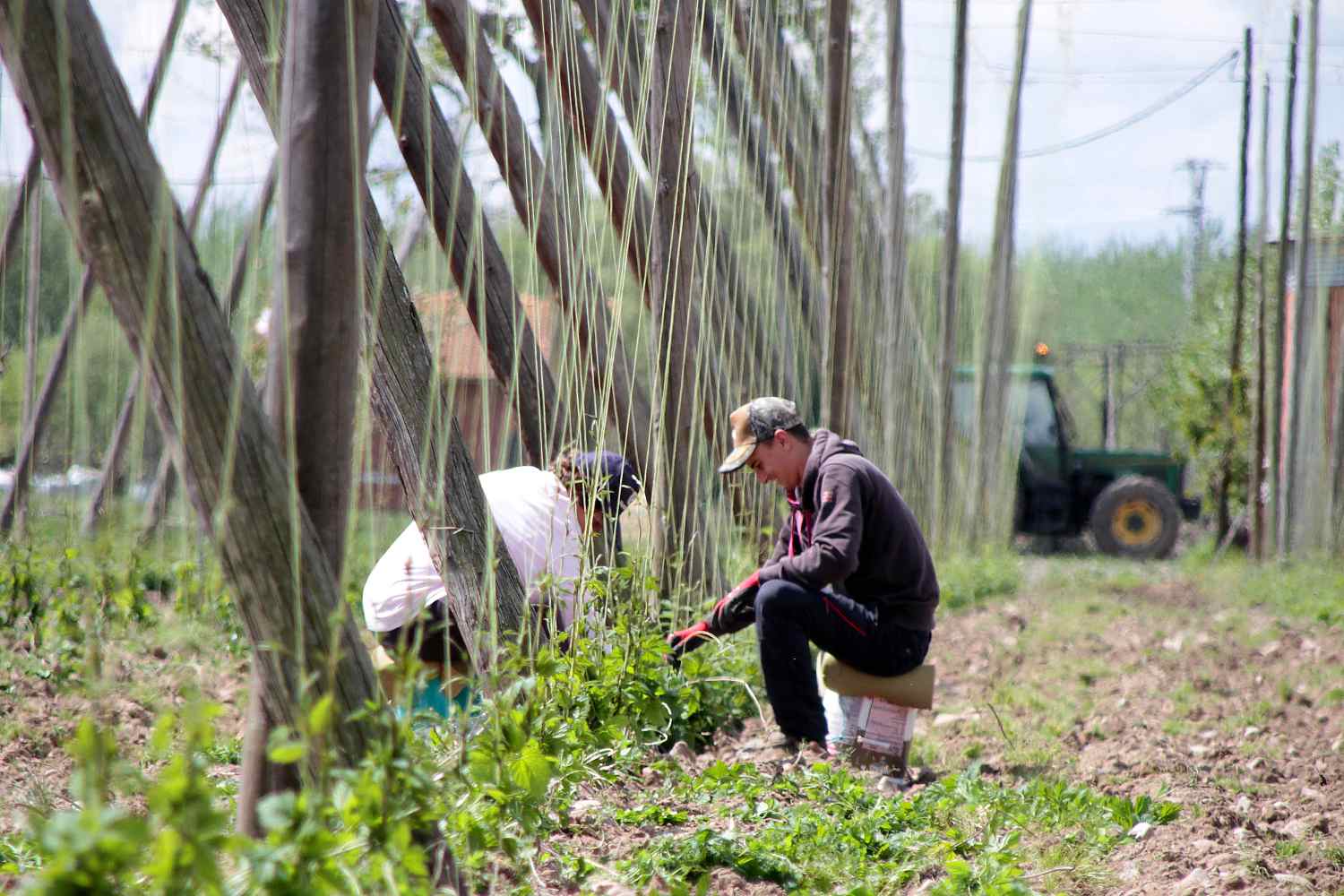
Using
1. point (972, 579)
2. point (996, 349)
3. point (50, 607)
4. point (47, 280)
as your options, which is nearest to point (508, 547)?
point (50, 607)

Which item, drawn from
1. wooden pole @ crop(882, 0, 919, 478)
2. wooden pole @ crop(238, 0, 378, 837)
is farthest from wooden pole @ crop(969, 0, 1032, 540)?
wooden pole @ crop(238, 0, 378, 837)

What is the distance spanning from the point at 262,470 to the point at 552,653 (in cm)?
133

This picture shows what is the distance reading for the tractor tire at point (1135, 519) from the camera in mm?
13680

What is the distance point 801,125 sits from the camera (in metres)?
6.80


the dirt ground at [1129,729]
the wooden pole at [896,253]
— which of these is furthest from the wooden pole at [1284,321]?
the wooden pole at [896,253]

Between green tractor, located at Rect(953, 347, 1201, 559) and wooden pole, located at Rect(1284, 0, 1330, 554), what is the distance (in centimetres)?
191

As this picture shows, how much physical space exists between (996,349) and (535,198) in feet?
26.1

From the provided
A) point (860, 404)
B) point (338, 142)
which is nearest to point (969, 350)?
point (860, 404)

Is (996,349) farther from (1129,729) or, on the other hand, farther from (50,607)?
(50,607)

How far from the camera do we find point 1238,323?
14.0 metres

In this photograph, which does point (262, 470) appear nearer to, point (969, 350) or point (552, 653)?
point (552, 653)

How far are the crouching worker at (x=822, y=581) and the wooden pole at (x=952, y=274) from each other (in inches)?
224

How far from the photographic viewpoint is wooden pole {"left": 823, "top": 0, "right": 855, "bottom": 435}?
6.15m

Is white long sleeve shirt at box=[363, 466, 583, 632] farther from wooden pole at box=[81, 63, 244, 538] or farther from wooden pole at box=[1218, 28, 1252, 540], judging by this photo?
wooden pole at box=[1218, 28, 1252, 540]
